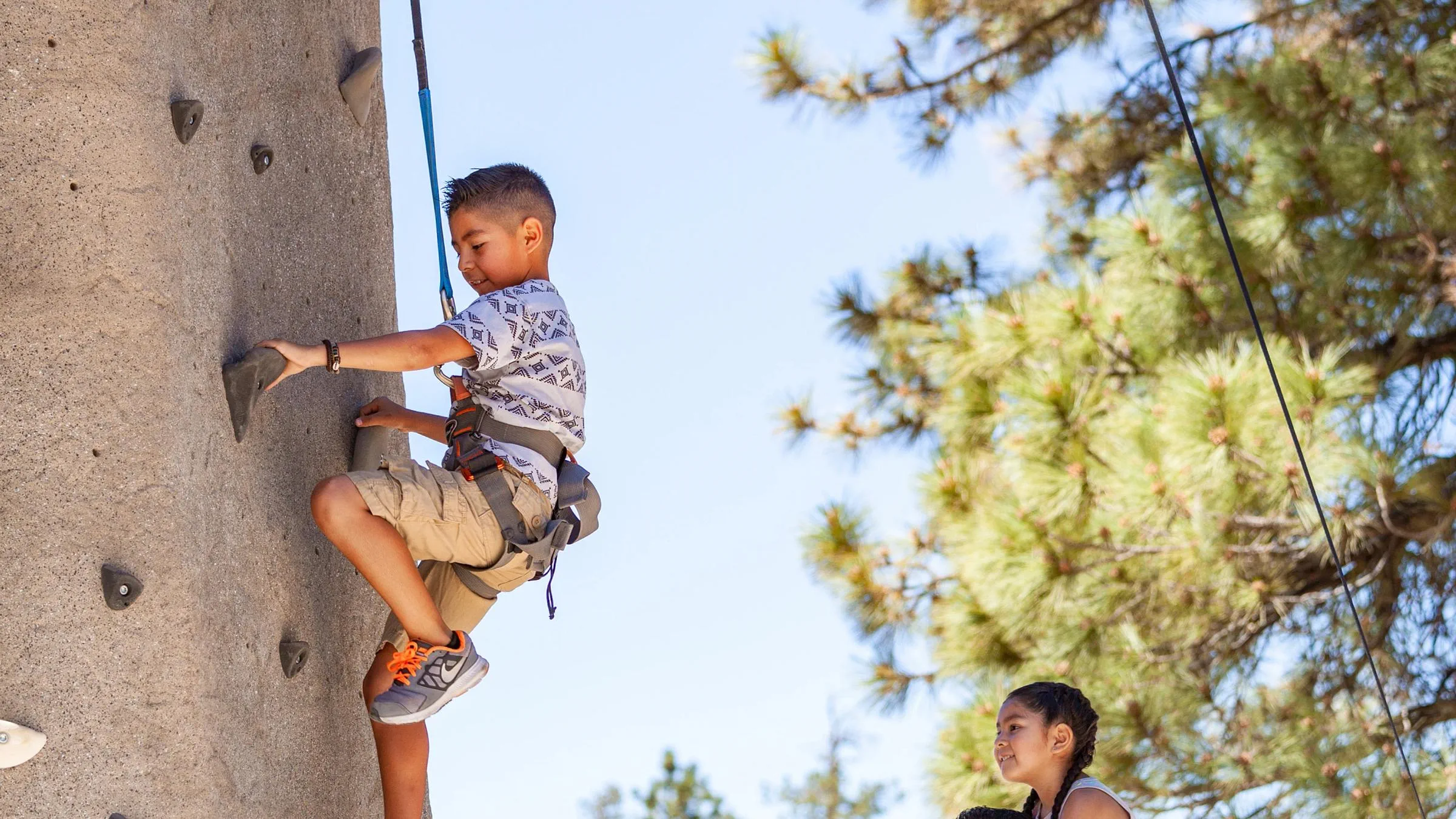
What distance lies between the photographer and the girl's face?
256cm

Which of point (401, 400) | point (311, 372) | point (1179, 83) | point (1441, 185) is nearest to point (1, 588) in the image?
point (311, 372)

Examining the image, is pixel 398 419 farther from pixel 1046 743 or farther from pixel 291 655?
pixel 1046 743

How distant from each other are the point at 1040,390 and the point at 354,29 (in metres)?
3.98

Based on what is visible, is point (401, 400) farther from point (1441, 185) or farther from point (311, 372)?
point (1441, 185)

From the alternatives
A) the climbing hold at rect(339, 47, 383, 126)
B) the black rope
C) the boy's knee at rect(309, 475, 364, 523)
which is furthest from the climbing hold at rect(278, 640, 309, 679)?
the black rope

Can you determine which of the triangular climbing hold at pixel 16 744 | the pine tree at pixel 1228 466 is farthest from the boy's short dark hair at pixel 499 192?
the pine tree at pixel 1228 466

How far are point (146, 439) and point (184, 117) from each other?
18.2 inches

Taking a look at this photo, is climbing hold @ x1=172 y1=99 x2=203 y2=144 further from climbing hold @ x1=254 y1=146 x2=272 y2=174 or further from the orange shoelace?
the orange shoelace

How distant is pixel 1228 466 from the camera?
5562mm

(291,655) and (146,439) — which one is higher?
(146,439)

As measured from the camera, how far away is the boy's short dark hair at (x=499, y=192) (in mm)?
2480

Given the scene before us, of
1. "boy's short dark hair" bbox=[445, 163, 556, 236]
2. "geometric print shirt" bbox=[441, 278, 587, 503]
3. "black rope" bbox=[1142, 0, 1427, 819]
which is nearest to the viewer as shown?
"geometric print shirt" bbox=[441, 278, 587, 503]

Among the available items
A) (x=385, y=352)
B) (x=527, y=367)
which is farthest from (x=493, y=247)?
(x=385, y=352)

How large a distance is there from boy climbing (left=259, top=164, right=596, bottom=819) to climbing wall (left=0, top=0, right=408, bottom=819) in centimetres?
14
